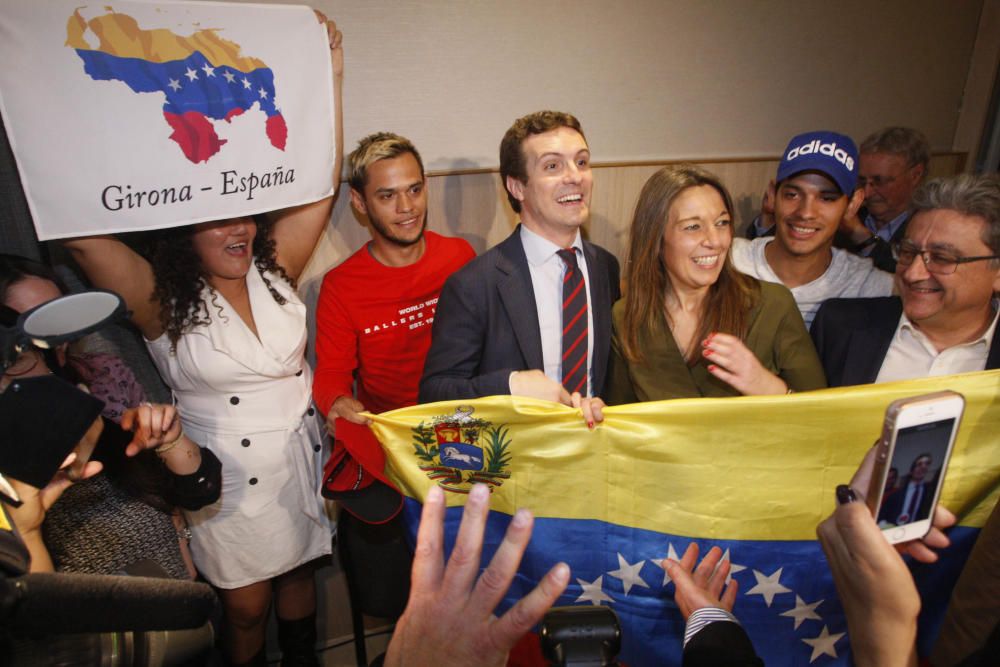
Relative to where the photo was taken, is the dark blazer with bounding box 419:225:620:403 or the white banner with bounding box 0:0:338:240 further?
the dark blazer with bounding box 419:225:620:403

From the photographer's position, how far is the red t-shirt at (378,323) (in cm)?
239

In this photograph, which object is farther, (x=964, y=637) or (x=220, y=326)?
(x=220, y=326)

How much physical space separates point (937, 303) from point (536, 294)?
122 cm

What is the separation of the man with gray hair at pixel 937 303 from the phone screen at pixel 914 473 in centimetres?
68

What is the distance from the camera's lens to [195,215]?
6.07ft

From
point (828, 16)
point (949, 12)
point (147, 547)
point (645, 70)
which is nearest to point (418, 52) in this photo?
point (645, 70)

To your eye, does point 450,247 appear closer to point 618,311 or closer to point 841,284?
point 618,311

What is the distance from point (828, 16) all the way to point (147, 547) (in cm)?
424

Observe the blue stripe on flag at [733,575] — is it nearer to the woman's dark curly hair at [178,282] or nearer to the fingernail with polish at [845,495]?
the fingernail with polish at [845,495]

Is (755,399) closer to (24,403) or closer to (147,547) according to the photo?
(24,403)

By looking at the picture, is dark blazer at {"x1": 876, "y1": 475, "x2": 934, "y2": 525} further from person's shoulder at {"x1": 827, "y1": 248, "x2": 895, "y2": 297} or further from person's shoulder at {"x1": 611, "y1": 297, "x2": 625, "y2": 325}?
person's shoulder at {"x1": 827, "y1": 248, "x2": 895, "y2": 297}

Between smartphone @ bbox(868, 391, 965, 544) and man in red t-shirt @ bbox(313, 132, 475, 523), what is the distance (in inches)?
66.1

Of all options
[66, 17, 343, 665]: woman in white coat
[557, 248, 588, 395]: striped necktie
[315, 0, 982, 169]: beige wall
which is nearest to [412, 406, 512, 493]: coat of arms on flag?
[557, 248, 588, 395]: striped necktie

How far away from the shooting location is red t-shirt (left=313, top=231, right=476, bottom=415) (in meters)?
2.39
